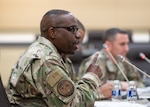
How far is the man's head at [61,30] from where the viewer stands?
197 centimetres

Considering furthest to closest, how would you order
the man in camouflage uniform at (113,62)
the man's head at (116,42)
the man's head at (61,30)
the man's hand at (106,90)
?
the man's head at (116,42)
the man in camouflage uniform at (113,62)
the man's hand at (106,90)
the man's head at (61,30)

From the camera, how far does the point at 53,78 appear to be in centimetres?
183

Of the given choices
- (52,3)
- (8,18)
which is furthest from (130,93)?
(8,18)

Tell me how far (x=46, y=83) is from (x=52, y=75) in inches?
2.1

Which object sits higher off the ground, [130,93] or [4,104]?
[4,104]

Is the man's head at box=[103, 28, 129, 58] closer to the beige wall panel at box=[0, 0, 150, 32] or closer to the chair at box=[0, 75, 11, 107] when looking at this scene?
the chair at box=[0, 75, 11, 107]

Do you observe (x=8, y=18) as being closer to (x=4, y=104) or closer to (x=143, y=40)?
(x=143, y=40)

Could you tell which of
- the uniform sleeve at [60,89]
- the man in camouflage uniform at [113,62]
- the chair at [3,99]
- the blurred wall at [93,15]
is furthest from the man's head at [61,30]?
the blurred wall at [93,15]

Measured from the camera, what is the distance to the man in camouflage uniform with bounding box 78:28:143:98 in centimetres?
321

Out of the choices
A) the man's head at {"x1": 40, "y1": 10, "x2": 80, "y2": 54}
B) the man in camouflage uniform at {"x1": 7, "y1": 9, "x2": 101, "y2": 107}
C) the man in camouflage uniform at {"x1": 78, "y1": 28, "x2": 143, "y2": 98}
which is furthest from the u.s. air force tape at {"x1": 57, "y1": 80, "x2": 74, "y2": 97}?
the man in camouflage uniform at {"x1": 78, "y1": 28, "x2": 143, "y2": 98}

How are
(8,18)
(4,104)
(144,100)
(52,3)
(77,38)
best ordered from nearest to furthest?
(4,104)
(77,38)
(144,100)
(52,3)
(8,18)

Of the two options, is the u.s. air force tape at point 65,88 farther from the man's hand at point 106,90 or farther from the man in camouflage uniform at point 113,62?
the man in camouflage uniform at point 113,62

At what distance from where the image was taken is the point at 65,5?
5.78m

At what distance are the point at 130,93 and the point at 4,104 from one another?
0.85 meters
